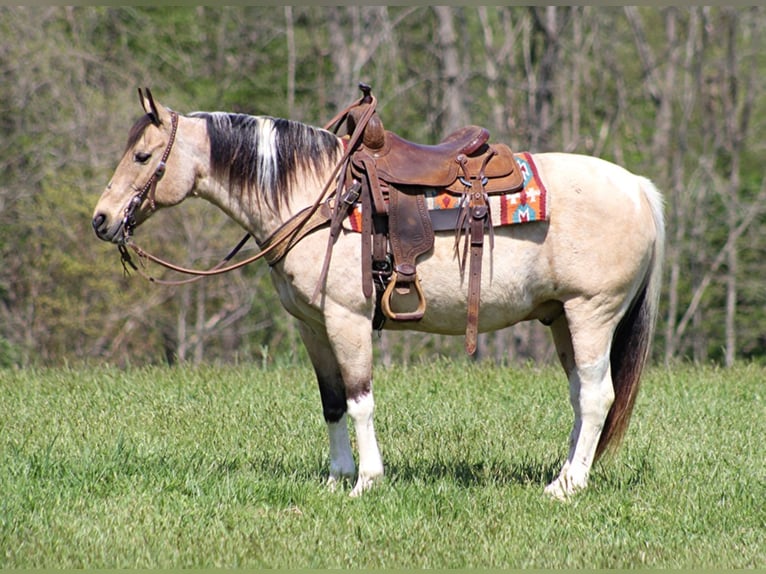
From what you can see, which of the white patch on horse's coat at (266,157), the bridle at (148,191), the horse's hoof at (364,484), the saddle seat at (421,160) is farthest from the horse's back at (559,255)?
the bridle at (148,191)

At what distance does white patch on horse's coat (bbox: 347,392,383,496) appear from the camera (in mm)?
5641

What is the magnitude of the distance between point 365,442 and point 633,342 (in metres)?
1.68

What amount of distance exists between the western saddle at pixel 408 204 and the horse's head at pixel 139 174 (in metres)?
0.93

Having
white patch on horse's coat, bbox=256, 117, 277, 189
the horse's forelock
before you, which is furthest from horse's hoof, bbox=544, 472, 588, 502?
the horse's forelock

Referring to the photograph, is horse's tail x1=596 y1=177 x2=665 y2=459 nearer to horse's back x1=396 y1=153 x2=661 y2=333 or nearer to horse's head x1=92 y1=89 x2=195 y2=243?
horse's back x1=396 y1=153 x2=661 y2=333

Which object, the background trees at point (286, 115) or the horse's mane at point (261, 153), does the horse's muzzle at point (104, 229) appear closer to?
the horse's mane at point (261, 153)

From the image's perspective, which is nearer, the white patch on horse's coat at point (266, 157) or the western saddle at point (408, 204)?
the western saddle at point (408, 204)

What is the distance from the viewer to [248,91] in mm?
22734

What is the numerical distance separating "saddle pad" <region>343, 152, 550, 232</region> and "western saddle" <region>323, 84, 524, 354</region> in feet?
0.09

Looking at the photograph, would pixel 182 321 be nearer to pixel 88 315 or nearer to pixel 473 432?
pixel 88 315

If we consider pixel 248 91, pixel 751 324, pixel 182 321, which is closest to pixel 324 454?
pixel 182 321

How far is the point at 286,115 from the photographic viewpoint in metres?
22.2

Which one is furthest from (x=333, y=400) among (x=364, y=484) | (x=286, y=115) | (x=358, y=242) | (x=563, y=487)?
(x=286, y=115)

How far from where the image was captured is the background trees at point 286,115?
729 inches
